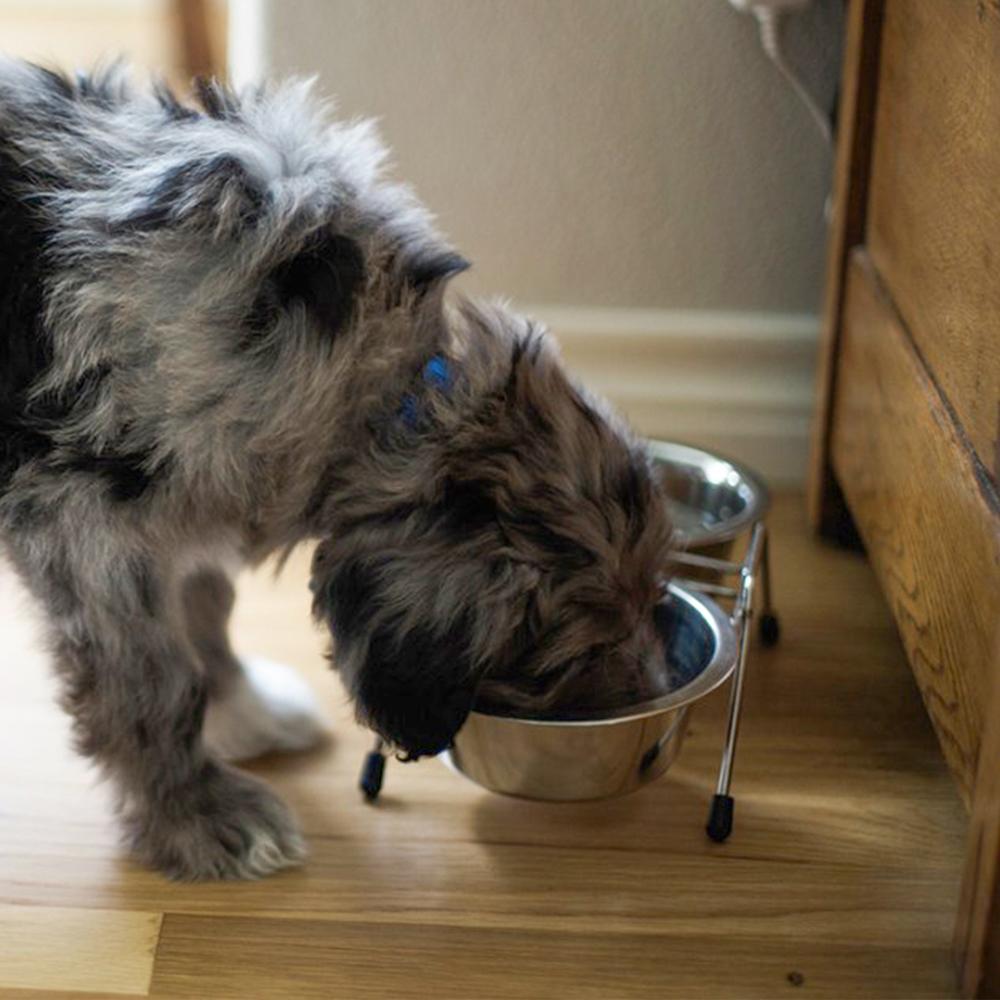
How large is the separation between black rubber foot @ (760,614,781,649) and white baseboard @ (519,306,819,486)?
500 millimetres

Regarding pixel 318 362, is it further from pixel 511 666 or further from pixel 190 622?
pixel 190 622

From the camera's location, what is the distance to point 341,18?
239 centimetres

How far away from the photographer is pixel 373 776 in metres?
1.87

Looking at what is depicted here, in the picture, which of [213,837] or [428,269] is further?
[213,837]

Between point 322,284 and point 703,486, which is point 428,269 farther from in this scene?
point 703,486

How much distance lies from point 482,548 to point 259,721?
531 mm

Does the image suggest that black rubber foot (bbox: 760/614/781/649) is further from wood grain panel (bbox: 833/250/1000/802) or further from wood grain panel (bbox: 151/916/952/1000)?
wood grain panel (bbox: 151/916/952/1000)

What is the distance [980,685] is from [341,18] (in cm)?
137

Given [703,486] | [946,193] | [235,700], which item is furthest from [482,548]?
[703,486]

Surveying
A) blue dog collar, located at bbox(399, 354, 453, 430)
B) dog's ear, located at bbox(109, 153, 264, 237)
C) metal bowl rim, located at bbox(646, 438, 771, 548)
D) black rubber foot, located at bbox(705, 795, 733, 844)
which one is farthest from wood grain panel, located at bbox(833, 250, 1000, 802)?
dog's ear, located at bbox(109, 153, 264, 237)

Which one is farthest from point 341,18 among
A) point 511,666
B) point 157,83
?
point 511,666

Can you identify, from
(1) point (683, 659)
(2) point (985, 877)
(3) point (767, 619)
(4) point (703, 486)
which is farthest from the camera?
(4) point (703, 486)

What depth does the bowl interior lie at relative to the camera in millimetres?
1646

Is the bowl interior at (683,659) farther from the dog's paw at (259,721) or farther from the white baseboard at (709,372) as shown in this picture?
the white baseboard at (709,372)
